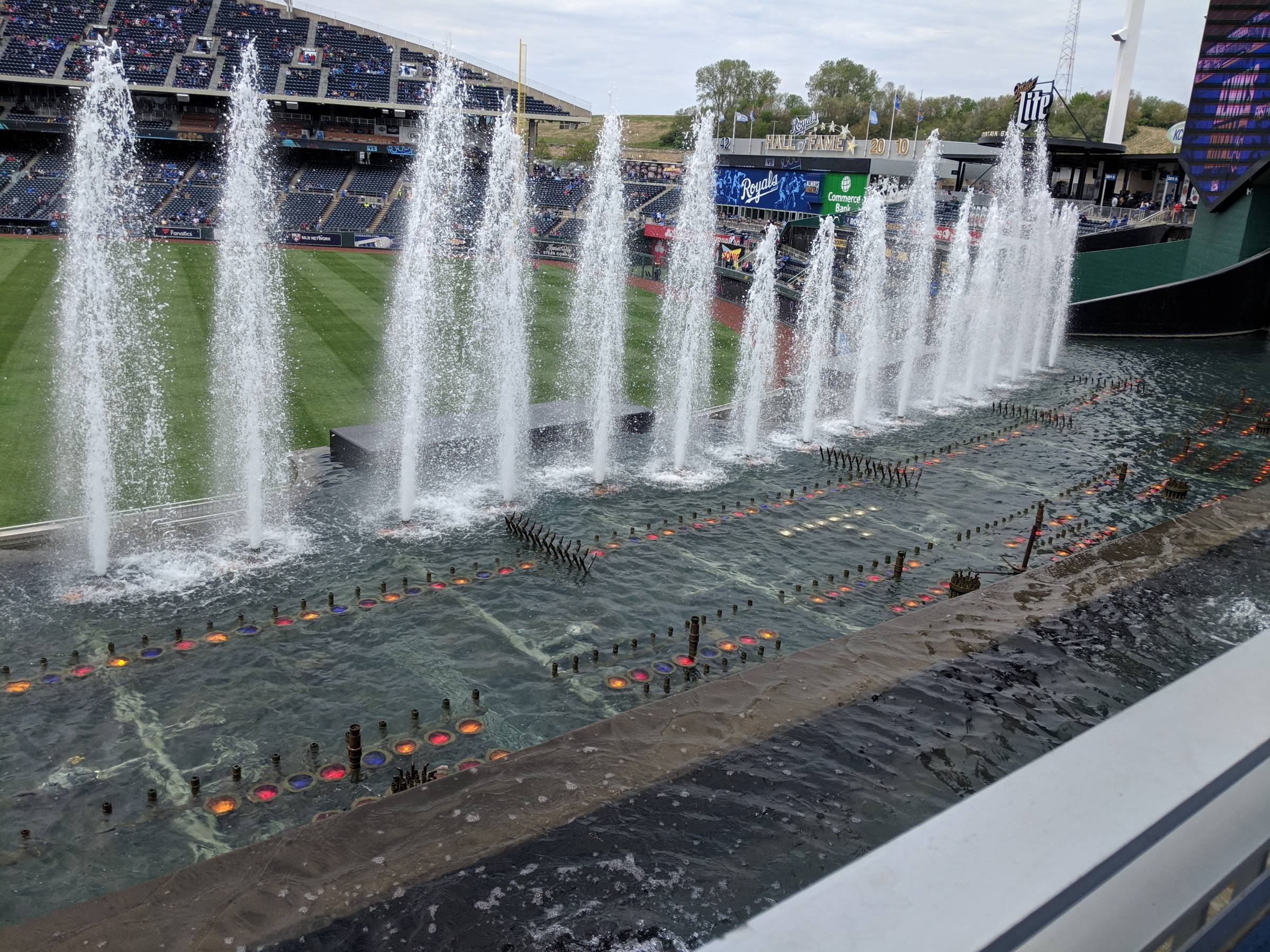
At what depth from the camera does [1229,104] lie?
4300 centimetres

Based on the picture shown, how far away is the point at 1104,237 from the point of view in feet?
163

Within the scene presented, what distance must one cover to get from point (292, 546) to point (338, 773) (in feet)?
21.6

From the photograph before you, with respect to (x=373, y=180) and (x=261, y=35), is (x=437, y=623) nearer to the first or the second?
(x=373, y=180)

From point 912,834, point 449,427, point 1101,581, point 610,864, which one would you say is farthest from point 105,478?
point 912,834

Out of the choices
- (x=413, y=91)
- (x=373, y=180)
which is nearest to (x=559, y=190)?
(x=413, y=91)

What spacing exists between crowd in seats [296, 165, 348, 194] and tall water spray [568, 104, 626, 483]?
3059 centimetres

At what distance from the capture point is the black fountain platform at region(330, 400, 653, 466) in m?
19.9

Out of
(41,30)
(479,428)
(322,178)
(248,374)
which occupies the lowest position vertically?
(479,428)

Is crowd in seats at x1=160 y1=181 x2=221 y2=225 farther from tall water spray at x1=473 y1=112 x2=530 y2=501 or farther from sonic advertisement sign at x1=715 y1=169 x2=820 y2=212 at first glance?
tall water spray at x1=473 y1=112 x2=530 y2=501

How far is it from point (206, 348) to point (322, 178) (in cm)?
4224

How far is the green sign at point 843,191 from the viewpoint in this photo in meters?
52.9

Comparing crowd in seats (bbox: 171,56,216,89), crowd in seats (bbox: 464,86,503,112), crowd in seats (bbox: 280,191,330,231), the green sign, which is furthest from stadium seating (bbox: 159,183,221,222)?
the green sign

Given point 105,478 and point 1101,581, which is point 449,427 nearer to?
point 105,478

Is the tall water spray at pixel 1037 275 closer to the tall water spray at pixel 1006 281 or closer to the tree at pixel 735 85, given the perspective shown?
the tall water spray at pixel 1006 281
